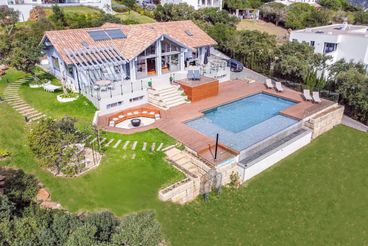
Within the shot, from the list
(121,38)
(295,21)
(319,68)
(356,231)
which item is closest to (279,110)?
(319,68)

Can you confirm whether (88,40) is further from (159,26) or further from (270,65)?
(270,65)

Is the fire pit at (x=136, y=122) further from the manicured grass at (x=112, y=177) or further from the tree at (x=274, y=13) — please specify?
the tree at (x=274, y=13)

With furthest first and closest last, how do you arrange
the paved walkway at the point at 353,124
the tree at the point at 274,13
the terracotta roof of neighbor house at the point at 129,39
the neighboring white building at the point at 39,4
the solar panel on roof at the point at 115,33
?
the tree at the point at 274,13 < the neighboring white building at the point at 39,4 < the solar panel on roof at the point at 115,33 < the terracotta roof of neighbor house at the point at 129,39 < the paved walkway at the point at 353,124

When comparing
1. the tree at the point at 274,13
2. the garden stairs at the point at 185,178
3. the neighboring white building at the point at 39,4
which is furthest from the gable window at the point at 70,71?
the tree at the point at 274,13

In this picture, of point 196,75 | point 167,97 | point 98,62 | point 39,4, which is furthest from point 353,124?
point 39,4

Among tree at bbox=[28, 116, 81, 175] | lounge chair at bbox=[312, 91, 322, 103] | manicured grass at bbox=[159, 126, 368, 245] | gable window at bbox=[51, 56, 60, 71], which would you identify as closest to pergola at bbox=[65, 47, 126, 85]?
gable window at bbox=[51, 56, 60, 71]
